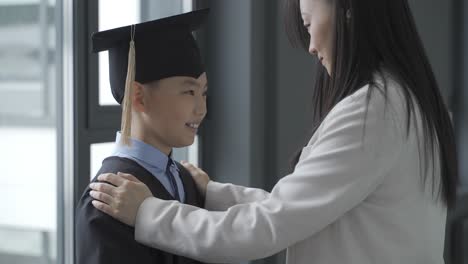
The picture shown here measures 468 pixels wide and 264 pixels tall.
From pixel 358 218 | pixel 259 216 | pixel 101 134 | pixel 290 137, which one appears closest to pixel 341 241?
pixel 358 218

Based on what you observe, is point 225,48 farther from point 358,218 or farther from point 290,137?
point 358,218

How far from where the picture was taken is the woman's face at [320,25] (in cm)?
143

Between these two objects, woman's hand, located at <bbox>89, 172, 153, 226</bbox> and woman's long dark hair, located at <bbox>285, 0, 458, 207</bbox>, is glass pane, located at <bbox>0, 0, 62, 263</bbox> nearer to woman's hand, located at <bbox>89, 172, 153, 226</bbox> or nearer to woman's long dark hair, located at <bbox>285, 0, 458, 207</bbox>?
woman's hand, located at <bbox>89, 172, 153, 226</bbox>

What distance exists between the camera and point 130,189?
1.31m

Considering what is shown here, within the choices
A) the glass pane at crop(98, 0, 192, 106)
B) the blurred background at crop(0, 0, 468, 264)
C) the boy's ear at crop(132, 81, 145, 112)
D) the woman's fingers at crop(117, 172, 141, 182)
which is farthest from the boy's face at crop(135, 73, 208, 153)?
the glass pane at crop(98, 0, 192, 106)

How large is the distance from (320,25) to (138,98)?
39 centimetres

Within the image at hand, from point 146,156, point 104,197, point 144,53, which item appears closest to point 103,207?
point 104,197

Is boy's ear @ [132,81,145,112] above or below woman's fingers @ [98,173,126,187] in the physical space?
above

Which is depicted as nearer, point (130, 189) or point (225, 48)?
point (130, 189)

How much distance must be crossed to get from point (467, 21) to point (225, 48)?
2058 mm

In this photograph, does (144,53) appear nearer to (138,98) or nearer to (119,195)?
(138,98)

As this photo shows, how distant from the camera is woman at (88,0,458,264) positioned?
1334 millimetres

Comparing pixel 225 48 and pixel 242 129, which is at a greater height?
pixel 225 48

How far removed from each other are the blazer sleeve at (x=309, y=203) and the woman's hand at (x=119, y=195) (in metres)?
0.03
